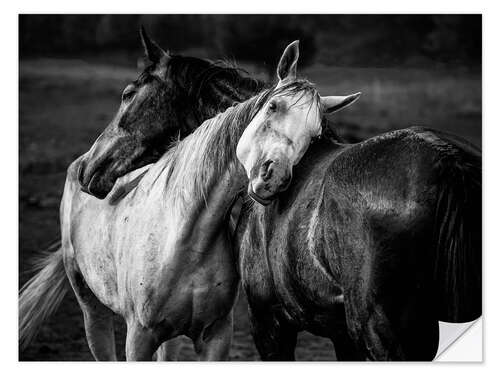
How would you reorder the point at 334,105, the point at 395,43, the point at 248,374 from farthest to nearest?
the point at 395,43, the point at 248,374, the point at 334,105

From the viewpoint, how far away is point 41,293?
2408 millimetres

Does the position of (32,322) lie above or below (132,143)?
below

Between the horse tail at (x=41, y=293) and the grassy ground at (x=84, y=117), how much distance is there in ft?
0.15

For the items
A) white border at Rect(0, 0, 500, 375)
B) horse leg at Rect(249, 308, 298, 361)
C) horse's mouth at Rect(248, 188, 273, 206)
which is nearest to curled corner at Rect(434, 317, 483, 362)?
white border at Rect(0, 0, 500, 375)

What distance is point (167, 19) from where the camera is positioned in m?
2.39

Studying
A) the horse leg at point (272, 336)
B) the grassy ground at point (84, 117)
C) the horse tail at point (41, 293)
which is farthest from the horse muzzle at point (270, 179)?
the horse tail at point (41, 293)

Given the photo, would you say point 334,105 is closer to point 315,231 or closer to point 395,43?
point 315,231

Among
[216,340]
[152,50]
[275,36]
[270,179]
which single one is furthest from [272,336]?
[275,36]

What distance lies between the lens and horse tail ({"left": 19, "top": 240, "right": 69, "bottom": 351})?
235cm

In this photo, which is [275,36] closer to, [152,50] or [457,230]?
[152,50]

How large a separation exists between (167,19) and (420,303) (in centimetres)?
140

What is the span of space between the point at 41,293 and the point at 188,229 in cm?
78

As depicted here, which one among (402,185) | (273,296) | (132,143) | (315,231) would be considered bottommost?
(273,296)

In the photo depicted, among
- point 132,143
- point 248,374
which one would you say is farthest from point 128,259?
point 248,374
